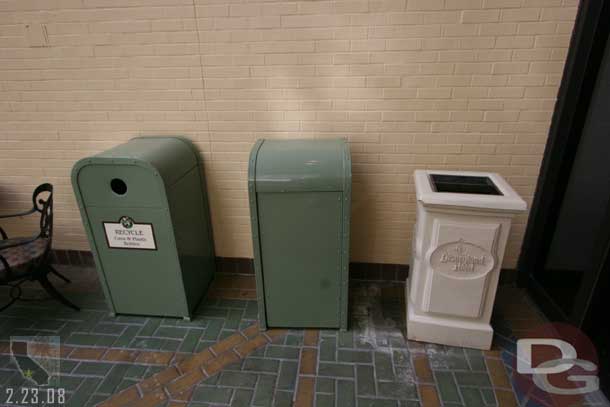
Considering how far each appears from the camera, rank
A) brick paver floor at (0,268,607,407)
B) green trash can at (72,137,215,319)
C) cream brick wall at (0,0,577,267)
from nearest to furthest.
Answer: brick paver floor at (0,268,607,407)
green trash can at (72,137,215,319)
cream brick wall at (0,0,577,267)

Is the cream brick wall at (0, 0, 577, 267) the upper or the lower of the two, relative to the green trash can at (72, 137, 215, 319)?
upper

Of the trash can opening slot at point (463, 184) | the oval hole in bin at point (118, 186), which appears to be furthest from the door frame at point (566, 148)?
the oval hole in bin at point (118, 186)

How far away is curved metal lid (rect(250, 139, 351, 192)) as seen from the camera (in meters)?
2.26

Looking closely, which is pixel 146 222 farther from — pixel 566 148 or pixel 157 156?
pixel 566 148

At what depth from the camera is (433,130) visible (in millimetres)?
2809

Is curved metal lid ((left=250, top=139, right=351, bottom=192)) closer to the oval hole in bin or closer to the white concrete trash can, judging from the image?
the white concrete trash can

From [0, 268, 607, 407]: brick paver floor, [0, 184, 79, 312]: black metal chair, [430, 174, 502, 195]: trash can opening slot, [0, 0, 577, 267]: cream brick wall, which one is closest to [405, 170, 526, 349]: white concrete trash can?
[430, 174, 502, 195]: trash can opening slot

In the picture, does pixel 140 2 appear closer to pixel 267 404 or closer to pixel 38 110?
pixel 38 110

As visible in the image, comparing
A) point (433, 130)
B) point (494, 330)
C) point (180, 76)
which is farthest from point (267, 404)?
point (180, 76)

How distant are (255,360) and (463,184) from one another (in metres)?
1.95

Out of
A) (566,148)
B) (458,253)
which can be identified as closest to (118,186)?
(458,253)

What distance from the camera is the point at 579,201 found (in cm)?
274

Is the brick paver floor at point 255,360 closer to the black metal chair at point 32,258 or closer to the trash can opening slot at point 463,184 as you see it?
the black metal chair at point 32,258

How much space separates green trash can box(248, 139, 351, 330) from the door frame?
1.65m
